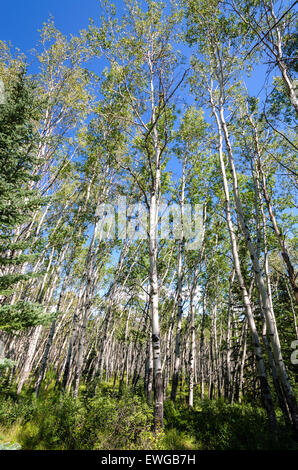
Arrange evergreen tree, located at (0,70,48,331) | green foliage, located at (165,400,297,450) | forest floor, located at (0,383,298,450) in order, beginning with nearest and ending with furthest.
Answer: forest floor, located at (0,383,298,450)
green foliage, located at (165,400,297,450)
evergreen tree, located at (0,70,48,331)

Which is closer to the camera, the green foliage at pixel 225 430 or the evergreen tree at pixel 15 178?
the green foliage at pixel 225 430

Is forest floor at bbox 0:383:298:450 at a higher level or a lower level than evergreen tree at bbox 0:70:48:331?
lower

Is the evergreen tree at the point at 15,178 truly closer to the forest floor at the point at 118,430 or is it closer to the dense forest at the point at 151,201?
the dense forest at the point at 151,201

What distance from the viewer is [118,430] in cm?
470

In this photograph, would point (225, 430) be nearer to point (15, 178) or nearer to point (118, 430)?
point (118, 430)

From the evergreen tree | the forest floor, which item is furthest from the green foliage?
the evergreen tree

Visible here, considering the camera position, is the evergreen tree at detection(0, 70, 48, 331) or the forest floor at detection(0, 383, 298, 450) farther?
the evergreen tree at detection(0, 70, 48, 331)

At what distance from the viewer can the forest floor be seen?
4477mm

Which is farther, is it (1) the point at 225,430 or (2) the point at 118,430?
(1) the point at 225,430

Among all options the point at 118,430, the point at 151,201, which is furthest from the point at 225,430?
the point at 151,201

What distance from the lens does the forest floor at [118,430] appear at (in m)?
4.48

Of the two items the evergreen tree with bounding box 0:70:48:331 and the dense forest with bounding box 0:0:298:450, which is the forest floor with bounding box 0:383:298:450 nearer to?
the dense forest with bounding box 0:0:298:450

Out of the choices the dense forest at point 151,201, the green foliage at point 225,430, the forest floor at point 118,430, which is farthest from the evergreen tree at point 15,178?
the green foliage at point 225,430

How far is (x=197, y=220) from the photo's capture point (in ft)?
41.5
